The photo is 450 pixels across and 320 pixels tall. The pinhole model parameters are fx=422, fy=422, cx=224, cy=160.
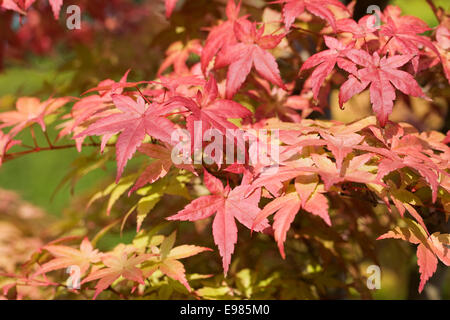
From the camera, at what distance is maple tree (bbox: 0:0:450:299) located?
3.15ft

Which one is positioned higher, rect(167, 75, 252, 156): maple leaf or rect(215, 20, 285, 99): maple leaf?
rect(215, 20, 285, 99): maple leaf

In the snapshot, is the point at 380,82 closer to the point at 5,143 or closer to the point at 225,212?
the point at 225,212

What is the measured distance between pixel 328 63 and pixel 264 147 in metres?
0.27

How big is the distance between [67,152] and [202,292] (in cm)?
591

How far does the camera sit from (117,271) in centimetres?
111

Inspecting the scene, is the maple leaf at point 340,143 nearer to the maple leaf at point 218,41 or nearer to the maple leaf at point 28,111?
the maple leaf at point 218,41

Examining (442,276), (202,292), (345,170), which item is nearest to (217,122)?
(345,170)

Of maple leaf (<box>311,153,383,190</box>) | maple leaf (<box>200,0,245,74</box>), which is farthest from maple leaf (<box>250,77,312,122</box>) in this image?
maple leaf (<box>311,153,383,190</box>)

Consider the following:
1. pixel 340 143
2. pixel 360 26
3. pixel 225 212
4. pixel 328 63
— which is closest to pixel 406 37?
pixel 360 26

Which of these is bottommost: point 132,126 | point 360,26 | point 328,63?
point 132,126

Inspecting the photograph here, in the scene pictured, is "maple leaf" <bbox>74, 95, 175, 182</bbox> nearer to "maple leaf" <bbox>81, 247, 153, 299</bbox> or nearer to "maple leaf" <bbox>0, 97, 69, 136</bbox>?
"maple leaf" <bbox>81, 247, 153, 299</bbox>

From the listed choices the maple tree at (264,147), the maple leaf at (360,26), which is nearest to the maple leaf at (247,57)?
the maple tree at (264,147)

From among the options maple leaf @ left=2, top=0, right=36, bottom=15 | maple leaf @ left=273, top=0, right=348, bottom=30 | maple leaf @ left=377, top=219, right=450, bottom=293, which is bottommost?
maple leaf @ left=377, top=219, right=450, bottom=293
